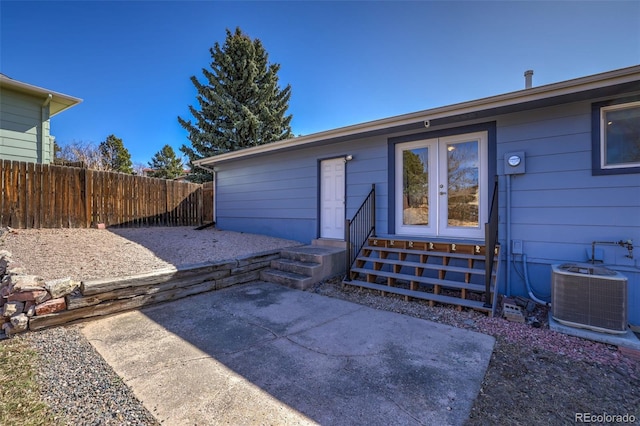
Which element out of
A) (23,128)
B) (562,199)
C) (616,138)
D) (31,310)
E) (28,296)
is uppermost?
(23,128)

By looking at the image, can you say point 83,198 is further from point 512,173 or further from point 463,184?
point 512,173

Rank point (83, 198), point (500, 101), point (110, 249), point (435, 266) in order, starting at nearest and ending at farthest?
point (500, 101), point (435, 266), point (110, 249), point (83, 198)

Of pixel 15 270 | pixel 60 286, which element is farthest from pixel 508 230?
pixel 15 270

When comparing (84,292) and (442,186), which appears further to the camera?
(442,186)

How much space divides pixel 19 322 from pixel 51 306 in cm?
25

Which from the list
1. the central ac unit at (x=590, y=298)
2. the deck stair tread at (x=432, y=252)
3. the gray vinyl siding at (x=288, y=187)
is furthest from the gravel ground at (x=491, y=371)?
the gray vinyl siding at (x=288, y=187)

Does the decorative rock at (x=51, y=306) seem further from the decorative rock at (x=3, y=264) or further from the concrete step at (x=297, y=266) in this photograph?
the concrete step at (x=297, y=266)

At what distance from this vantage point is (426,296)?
12.9ft

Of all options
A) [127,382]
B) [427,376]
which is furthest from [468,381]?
[127,382]

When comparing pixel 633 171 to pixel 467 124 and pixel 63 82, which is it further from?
pixel 63 82

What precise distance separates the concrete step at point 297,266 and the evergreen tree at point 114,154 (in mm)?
18068

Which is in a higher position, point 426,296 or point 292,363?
point 426,296

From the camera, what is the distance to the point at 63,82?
8312 millimetres

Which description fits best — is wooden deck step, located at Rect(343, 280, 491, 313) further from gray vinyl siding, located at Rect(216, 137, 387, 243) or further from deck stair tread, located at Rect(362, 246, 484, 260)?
gray vinyl siding, located at Rect(216, 137, 387, 243)
